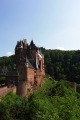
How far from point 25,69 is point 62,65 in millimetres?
67987

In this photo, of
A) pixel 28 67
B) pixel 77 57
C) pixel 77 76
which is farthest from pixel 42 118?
pixel 77 57

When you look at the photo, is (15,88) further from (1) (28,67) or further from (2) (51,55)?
(2) (51,55)

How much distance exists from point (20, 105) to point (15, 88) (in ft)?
33.9

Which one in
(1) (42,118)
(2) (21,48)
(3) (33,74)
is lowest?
(1) (42,118)

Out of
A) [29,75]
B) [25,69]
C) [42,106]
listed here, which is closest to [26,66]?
[25,69]

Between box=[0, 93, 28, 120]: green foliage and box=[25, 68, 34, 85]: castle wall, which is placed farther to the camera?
box=[25, 68, 34, 85]: castle wall

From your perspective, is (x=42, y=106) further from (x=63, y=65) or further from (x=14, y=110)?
(x=63, y=65)

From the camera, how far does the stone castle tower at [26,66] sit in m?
51.3

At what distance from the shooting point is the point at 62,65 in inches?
4823

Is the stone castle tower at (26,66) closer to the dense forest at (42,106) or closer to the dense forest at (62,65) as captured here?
the dense forest at (42,106)

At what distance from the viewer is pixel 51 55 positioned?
134 m

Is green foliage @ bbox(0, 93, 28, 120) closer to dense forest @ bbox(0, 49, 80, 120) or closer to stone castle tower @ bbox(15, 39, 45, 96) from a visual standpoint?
dense forest @ bbox(0, 49, 80, 120)

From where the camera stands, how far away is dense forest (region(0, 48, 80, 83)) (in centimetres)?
11195

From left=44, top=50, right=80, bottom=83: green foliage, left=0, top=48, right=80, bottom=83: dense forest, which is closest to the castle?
left=0, top=48, right=80, bottom=83: dense forest
